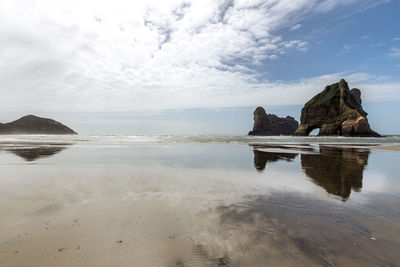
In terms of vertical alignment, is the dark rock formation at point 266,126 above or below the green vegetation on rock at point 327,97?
below

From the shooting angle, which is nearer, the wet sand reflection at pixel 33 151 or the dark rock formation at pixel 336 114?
the wet sand reflection at pixel 33 151

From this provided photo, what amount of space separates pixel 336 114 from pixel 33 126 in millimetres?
239312

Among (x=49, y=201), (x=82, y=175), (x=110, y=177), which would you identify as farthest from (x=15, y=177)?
(x=49, y=201)

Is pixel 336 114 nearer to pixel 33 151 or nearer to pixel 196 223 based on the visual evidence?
pixel 196 223

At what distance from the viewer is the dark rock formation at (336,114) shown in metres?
78.6

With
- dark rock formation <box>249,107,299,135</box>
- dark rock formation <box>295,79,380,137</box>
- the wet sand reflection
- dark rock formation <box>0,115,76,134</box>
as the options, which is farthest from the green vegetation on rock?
dark rock formation <box>0,115,76,134</box>

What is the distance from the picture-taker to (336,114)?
308 feet

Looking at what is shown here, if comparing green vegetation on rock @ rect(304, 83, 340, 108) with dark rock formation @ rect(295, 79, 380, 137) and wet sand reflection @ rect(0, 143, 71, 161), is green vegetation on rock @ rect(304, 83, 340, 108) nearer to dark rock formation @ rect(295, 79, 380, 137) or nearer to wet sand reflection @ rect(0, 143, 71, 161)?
dark rock formation @ rect(295, 79, 380, 137)

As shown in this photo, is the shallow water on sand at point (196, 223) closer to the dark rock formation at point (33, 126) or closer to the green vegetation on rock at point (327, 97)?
the green vegetation on rock at point (327, 97)

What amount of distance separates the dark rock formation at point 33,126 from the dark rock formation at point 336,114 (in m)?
212

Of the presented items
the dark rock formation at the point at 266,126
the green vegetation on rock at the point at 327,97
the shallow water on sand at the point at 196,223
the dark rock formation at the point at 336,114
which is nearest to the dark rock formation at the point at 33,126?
the dark rock formation at the point at 266,126

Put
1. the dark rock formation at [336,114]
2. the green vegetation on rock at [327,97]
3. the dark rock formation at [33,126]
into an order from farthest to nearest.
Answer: the dark rock formation at [33,126], the green vegetation on rock at [327,97], the dark rock formation at [336,114]

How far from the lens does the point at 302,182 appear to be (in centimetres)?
820

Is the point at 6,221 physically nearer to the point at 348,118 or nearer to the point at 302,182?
the point at 302,182
